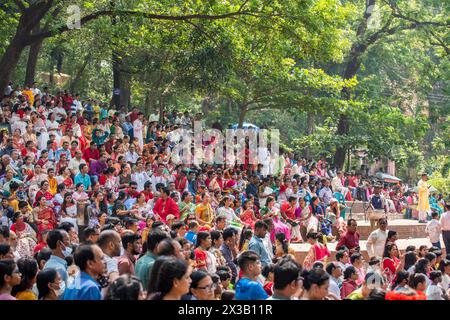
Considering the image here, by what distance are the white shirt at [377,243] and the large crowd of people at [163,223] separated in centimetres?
2

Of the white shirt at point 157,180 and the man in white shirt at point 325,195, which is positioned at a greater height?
the white shirt at point 157,180

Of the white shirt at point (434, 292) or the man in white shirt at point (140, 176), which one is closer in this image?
the white shirt at point (434, 292)

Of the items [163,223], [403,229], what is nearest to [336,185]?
[403,229]

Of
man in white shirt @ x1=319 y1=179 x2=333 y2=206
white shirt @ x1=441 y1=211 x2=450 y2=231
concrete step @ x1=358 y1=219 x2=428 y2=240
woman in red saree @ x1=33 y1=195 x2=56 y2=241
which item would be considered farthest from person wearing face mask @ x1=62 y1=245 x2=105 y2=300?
man in white shirt @ x1=319 y1=179 x2=333 y2=206

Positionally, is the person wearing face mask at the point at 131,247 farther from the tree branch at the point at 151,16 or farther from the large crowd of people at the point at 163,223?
the tree branch at the point at 151,16

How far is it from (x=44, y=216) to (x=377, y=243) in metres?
5.71

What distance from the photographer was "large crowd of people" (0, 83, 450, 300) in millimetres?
7047

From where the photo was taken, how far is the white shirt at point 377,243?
1327 cm

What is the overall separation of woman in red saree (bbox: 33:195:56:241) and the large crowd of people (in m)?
0.03

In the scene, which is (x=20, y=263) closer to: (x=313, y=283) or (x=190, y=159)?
(x=313, y=283)

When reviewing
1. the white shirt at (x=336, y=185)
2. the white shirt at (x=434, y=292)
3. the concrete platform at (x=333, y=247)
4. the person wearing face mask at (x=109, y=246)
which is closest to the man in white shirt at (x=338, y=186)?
the white shirt at (x=336, y=185)

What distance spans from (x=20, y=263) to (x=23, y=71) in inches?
961

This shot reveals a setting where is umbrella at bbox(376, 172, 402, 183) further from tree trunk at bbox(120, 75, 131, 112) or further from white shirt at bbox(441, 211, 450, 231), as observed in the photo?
white shirt at bbox(441, 211, 450, 231)

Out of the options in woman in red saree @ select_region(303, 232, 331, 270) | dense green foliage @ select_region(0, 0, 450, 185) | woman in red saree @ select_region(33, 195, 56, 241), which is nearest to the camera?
woman in red saree @ select_region(303, 232, 331, 270)
